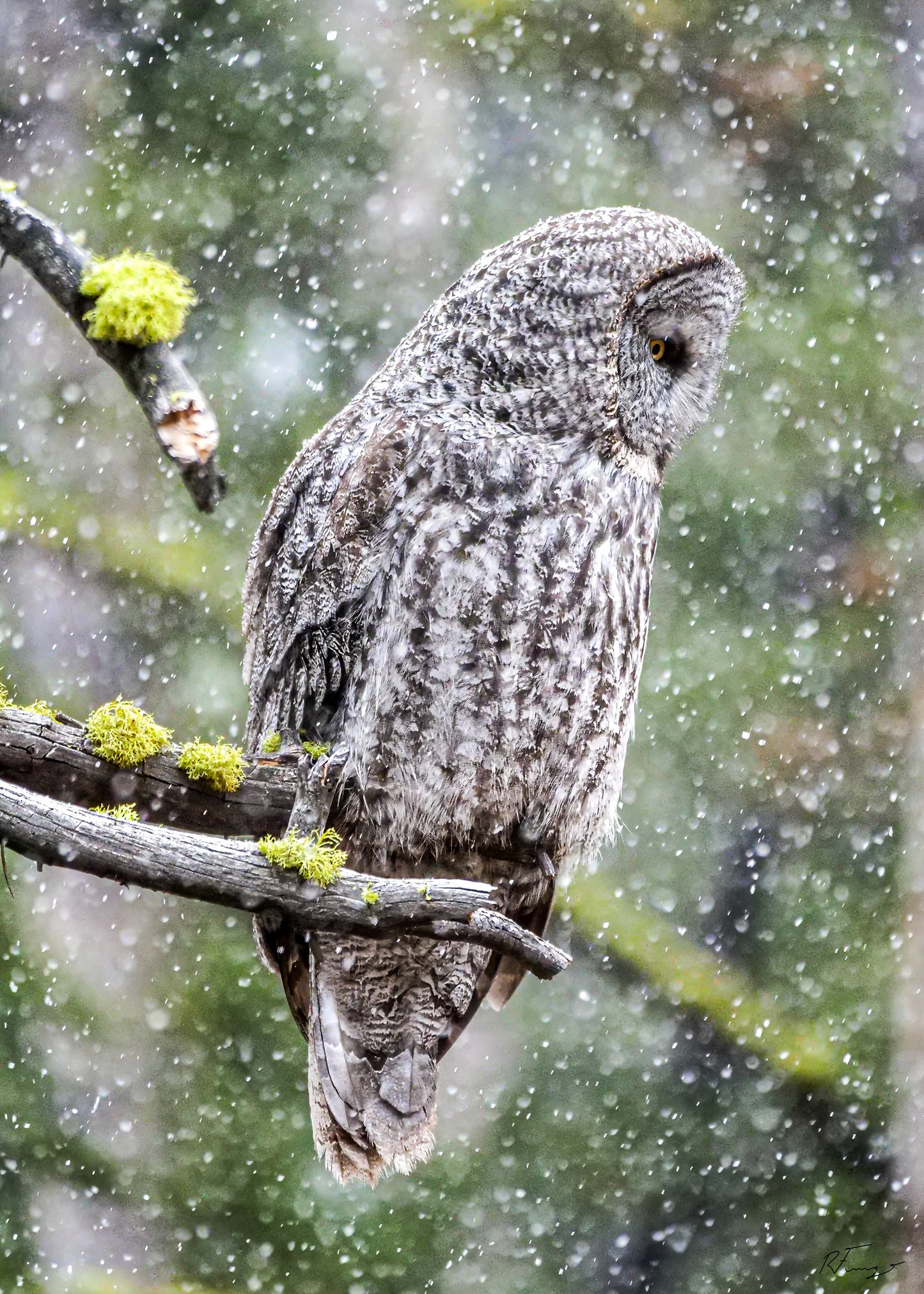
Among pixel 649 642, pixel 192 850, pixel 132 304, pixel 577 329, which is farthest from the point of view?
pixel 649 642

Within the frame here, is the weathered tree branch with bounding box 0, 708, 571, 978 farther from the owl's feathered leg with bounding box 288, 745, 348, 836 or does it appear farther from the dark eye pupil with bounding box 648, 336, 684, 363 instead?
the dark eye pupil with bounding box 648, 336, 684, 363

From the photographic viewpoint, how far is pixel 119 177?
3.30 m

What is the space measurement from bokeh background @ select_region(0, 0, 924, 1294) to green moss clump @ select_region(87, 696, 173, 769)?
199cm

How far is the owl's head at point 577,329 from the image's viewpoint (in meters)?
1.38

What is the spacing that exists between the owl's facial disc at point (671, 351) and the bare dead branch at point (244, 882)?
605 millimetres

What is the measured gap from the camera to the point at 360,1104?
56.6 inches

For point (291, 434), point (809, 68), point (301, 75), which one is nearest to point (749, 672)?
point (291, 434)

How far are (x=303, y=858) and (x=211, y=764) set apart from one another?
21 cm

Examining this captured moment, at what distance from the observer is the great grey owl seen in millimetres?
1392

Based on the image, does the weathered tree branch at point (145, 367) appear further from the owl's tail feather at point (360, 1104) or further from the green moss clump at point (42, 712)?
the owl's tail feather at point (360, 1104)

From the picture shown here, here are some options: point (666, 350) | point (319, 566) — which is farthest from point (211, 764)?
point (666, 350)

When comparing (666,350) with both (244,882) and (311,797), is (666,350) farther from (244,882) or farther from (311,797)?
(244,882)
